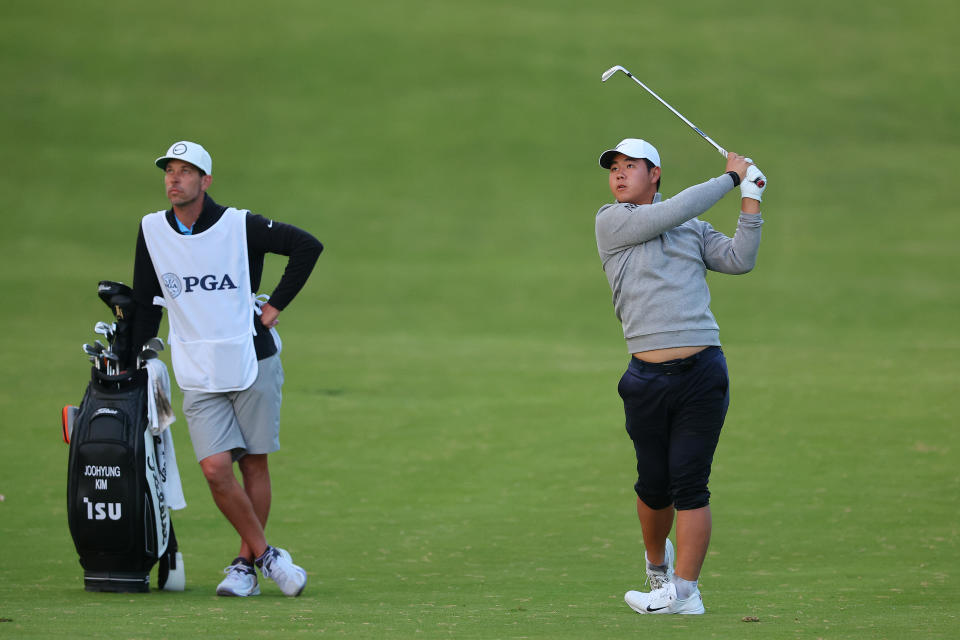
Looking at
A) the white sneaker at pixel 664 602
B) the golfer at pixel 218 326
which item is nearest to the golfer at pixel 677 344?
the white sneaker at pixel 664 602

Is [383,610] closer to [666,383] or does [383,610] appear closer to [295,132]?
[666,383]

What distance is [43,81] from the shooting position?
1706 centimetres

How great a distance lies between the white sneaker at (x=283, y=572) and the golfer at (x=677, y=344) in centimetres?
118

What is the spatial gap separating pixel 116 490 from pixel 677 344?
6.52 feet

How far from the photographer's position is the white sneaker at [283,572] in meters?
4.45

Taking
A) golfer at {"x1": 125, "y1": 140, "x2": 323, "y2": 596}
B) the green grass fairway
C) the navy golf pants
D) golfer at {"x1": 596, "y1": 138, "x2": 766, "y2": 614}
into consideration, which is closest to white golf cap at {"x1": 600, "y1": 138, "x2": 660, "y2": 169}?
golfer at {"x1": 596, "y1": 138, "x2": 766, "y2": 614}

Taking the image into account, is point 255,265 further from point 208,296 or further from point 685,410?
point 685,410

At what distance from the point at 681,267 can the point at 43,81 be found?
48.6 ft

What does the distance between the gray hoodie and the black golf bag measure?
5.69 feet

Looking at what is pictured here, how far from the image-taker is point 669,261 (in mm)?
4000

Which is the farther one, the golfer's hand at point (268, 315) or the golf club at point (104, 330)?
the golfer's hand at point (268, 315)

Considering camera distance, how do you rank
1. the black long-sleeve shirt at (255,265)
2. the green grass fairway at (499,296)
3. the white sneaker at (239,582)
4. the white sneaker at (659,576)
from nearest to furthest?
1. the white sneaker at (659,576)
2. the white sneaker at (239,582)
3. the black long-sleeve shirt at (255,265)
4. the green grass fairway at (499,296)

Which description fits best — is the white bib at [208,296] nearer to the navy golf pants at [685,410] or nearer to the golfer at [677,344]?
the golfer at [677,344]

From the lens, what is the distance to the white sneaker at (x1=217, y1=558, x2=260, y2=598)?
4441 millimetres
